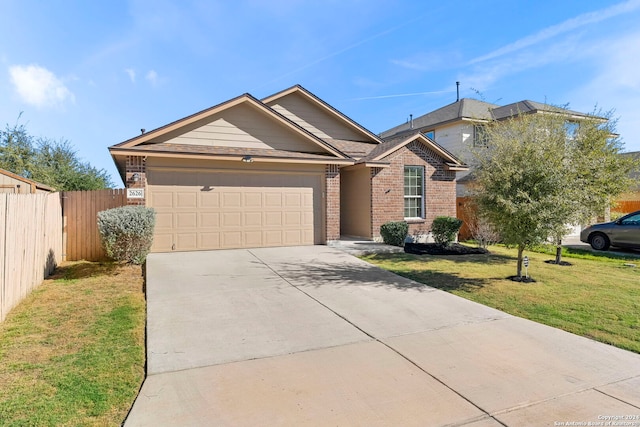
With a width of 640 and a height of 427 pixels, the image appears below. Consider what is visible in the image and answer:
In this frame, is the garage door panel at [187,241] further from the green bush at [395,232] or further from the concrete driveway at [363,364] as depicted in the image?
the green bush at [395,232]

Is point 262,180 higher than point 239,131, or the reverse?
point 239,131

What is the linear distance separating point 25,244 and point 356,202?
10.7m

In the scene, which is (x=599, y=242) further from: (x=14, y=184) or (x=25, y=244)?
(x=14, y=184)

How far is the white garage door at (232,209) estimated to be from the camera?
10625 millimetres

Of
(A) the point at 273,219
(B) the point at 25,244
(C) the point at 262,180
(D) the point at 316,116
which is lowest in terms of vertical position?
(B) the point at 25,244

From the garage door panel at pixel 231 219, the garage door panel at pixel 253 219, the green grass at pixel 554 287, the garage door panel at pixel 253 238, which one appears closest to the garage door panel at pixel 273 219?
Result: the garage door panel at pixel 253 219

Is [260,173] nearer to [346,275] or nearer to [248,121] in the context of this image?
[248,121]

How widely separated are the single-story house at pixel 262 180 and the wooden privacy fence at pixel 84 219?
40.5 inches

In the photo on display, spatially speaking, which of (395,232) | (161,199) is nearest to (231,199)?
(161,199)

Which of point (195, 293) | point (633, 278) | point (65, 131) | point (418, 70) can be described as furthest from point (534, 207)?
point (65, 131)

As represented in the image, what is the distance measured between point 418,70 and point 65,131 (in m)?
24.8

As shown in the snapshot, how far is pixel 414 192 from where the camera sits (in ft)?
48.3

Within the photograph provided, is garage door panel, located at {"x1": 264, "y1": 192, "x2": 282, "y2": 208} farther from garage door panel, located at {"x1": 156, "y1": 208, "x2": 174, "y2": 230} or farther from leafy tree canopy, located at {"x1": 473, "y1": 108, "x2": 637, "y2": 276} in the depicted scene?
leafy tree canopy, located at {"x1": 473, "y1": 108, "x2": 637, "y2": 276}

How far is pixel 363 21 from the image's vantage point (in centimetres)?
1284
